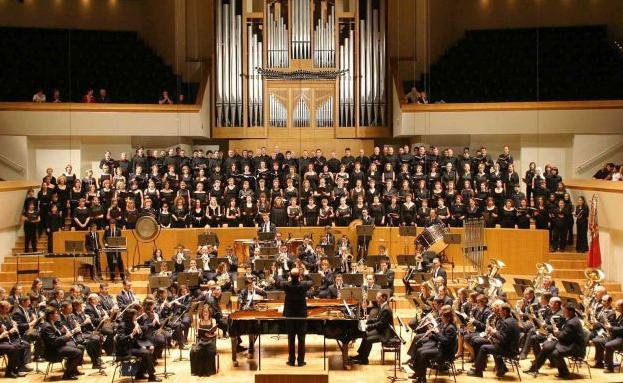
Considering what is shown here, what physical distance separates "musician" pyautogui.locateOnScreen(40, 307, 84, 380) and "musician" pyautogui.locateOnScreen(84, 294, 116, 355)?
758 mm

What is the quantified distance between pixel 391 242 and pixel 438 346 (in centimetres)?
683

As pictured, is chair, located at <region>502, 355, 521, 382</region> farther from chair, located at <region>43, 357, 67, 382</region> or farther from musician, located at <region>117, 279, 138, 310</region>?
chair, located at <region>43, 357, 67, 382</region>

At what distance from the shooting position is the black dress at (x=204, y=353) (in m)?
12.4

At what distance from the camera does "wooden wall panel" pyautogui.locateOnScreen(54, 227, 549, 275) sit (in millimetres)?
18141

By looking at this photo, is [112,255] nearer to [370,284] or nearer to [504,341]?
[370,284]

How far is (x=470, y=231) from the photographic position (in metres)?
17.9

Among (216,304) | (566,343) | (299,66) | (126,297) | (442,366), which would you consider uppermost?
(299,66)

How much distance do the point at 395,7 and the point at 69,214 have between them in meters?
9.21

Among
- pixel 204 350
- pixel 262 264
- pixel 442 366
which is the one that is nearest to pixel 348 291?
pixel 442 366

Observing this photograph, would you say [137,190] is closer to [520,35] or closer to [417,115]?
[417,115]

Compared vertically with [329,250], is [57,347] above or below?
below

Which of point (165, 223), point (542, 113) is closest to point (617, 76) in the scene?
point (542, 113)

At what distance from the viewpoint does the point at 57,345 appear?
40.3 ft

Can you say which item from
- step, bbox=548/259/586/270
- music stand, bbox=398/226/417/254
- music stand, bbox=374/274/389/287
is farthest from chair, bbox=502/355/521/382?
step, bbox=548/259/586/270
